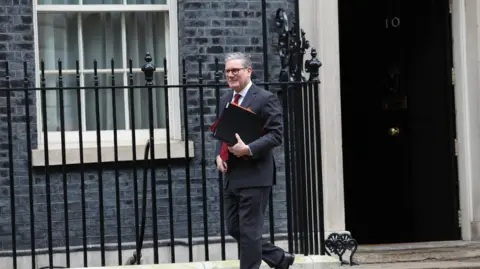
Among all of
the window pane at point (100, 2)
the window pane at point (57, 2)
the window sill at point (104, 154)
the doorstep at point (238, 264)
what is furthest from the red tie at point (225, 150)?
the window pane at point (57, 2)

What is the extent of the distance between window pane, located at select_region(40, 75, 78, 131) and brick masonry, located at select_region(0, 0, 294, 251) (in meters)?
0.30

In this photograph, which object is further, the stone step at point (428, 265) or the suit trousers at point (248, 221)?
the stone step at point (428, 265)

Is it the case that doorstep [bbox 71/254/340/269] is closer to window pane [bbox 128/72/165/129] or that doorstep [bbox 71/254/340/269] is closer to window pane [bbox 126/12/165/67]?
window pane [bbox 128/72/165/129]

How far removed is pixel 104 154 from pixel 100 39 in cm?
111

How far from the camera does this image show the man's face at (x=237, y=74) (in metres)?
6.65

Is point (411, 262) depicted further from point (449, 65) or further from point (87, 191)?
point (87, 191)

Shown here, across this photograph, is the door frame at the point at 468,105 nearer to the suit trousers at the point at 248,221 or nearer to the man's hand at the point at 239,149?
the suit trousers at the point at 248,221

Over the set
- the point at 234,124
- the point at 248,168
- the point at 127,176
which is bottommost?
the point at 127,176

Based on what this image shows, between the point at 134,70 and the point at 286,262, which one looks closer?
the point at 286,262

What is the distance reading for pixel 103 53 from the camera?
8.88 meters

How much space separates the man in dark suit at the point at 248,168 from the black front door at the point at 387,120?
10.6 feet

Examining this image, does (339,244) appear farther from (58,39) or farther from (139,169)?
(58,39)

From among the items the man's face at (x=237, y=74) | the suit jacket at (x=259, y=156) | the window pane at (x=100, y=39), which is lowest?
the suit jacket at (x=259, y=156)

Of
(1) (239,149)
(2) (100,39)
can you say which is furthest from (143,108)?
(1) (239,149)
